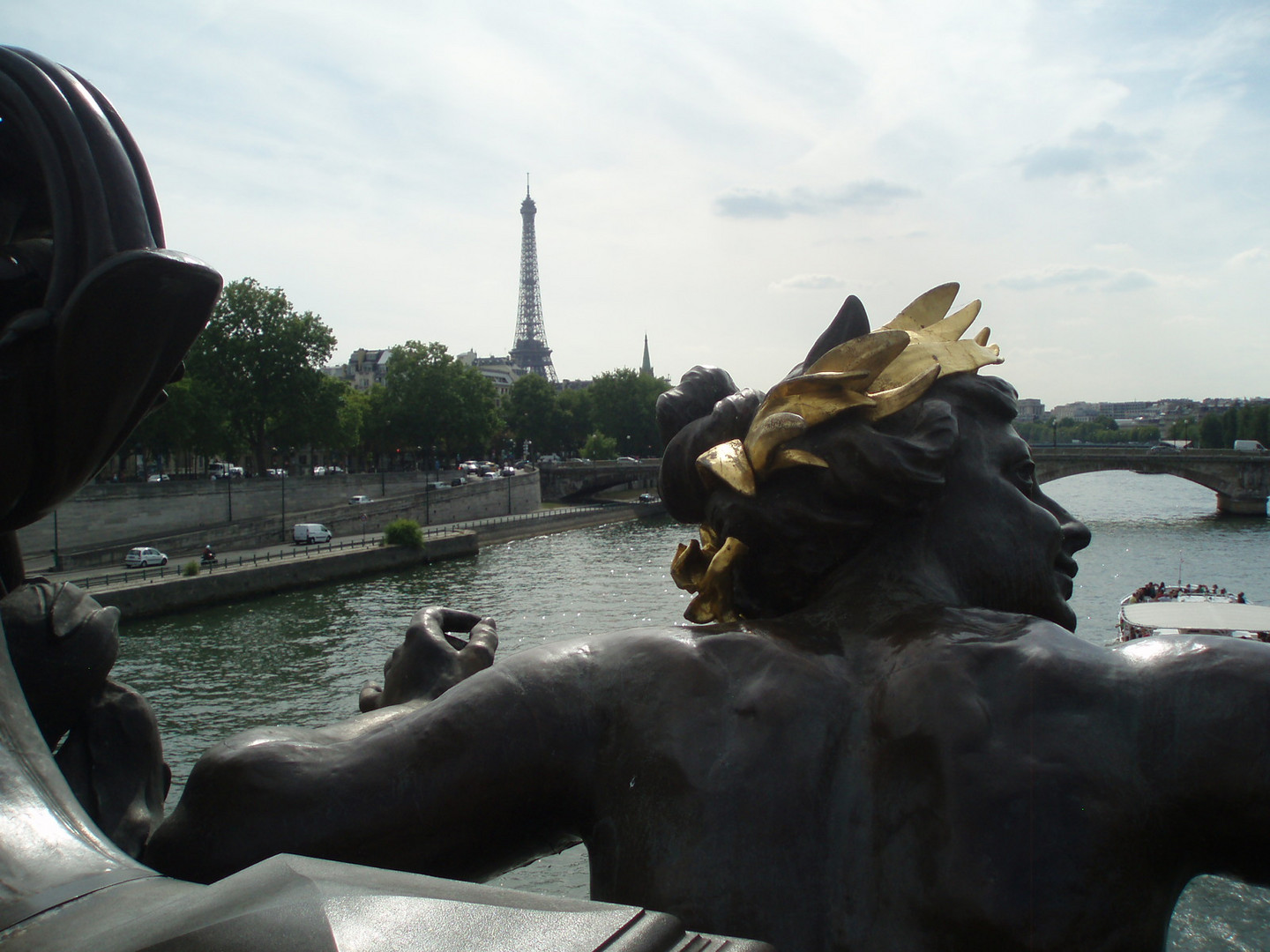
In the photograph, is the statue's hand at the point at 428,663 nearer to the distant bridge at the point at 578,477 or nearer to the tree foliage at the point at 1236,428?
the distant bridge at the point at 578,477

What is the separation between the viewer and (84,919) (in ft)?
3.72

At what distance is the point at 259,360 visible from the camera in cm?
4522

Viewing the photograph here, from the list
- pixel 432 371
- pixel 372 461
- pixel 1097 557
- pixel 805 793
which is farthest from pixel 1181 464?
pixel 805 793

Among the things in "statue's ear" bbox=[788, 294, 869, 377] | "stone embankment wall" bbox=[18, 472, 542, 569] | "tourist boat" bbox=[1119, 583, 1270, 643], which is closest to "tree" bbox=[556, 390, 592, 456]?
"stone embankment wall" bbox=[18, 472, 542, 569]

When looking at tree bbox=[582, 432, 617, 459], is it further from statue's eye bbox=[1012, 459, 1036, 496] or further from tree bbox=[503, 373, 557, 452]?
statue's eye bbox=[1012, 459, 1036, 496]

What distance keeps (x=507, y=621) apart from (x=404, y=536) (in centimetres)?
1045

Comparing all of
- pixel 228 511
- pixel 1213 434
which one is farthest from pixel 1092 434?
pixel 228 511

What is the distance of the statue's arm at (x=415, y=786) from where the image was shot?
4.96ft

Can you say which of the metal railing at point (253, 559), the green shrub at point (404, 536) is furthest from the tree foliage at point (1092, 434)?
the green shrub at point (404, 536)

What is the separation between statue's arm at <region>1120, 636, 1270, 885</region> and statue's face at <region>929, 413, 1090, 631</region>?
42cm

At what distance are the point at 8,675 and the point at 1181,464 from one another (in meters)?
54.4

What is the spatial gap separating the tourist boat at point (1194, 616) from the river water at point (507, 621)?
5.40 feet

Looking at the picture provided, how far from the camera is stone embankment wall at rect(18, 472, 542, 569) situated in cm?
2988

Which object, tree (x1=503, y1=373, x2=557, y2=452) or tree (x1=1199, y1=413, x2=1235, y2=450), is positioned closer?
tree (x1=503, y1=373, x2=557, y2=452)
